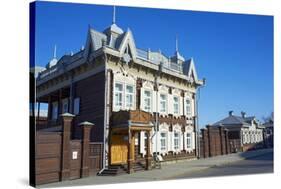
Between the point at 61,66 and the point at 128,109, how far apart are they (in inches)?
121

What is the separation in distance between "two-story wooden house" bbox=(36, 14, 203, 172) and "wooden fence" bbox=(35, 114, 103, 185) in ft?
1.35

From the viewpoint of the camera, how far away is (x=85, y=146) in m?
12.3

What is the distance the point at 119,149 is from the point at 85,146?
1.93m

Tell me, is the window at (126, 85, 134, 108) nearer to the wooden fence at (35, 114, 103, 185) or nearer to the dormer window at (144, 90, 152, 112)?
the dormer window at (144, 90, 152, 112)

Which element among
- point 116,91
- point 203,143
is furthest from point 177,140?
point 116,91

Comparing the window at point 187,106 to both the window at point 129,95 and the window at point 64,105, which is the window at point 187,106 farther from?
the window at point 64,105

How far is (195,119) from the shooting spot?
17188 mm

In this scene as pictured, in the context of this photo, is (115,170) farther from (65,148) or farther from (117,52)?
(117,52)

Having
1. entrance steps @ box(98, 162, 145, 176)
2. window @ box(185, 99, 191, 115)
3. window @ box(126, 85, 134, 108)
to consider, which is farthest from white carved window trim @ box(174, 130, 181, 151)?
entrance steps @ box(98, 162, 145, 176)

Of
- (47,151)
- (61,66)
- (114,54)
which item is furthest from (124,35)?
(47,151)

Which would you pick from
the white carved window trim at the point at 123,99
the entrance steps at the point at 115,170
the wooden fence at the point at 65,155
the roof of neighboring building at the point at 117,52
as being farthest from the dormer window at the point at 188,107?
the wooden fence at the point at 65,155

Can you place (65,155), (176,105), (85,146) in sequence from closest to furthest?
1. (65,155)
2. (85,146)
3. (176,105)

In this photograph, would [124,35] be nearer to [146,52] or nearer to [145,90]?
[146,52]
